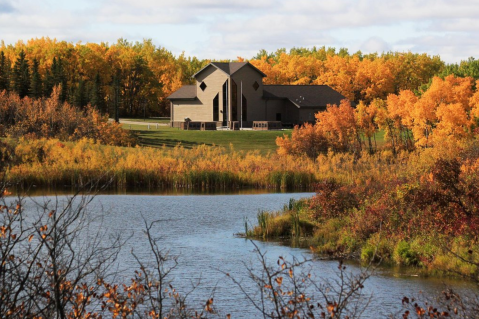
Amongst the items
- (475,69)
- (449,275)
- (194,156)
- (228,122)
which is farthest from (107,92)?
(449,275)

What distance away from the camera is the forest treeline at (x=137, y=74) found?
84250mm

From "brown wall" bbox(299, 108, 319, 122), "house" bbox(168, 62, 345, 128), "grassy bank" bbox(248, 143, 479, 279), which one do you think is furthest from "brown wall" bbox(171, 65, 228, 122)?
"grassy bank" bbox(248, 143, 479, 279)

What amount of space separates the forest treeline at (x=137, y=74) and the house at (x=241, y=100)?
10.9 metres

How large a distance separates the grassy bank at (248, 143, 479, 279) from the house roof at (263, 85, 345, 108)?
2135 inches

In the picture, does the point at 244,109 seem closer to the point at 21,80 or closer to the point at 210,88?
the point at 210,88

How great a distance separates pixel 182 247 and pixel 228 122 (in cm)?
5746

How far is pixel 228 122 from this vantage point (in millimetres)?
79688

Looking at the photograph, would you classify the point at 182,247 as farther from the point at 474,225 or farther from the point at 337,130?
the point at 337,130

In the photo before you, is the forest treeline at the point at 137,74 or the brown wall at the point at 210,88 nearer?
the brown wall at the point at 210,88

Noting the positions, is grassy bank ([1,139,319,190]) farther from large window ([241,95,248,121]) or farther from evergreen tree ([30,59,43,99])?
evergreen tree ([30,59,43,99])

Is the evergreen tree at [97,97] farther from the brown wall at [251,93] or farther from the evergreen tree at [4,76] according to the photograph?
the brown wall at [251,93]

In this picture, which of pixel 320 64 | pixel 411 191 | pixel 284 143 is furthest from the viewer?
pixel 320 64

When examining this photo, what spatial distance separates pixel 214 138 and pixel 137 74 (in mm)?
44010

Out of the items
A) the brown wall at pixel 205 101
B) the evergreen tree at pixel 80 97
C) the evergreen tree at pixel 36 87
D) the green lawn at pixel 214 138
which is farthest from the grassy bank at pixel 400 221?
the evergreen tree at pixel 36 87
